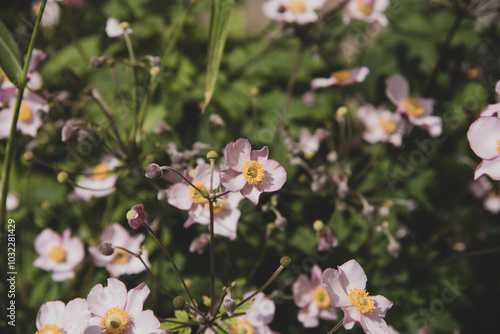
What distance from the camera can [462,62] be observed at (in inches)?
105

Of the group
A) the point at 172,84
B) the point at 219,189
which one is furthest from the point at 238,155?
the point at 172,84

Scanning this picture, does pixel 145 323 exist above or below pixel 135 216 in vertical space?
below

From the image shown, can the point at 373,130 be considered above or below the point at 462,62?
below

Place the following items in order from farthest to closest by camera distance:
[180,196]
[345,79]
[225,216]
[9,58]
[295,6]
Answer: [295,6]
[345,79]
[225,216]
[180,196]
[9,58]

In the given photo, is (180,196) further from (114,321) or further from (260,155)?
(114,321)

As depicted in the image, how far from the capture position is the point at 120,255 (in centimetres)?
195

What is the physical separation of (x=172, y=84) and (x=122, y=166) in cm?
78

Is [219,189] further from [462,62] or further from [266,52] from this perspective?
[462,62]

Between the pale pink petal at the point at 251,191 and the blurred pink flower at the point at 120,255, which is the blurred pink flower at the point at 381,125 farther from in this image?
the blurred pink flower at the point at 120,255

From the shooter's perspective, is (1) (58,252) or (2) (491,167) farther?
(1) (58,252)

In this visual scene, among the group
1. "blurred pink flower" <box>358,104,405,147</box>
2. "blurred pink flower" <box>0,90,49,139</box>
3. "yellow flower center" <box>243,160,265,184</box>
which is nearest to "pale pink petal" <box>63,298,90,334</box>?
"yellow flower center" <box>243,160,265,184</box>

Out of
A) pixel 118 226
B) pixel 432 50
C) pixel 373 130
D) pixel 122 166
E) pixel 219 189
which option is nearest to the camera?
pixel 219 189

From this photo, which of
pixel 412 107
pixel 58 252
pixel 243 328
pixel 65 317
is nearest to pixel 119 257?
pixel 58 252

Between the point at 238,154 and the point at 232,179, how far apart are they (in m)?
0.10
